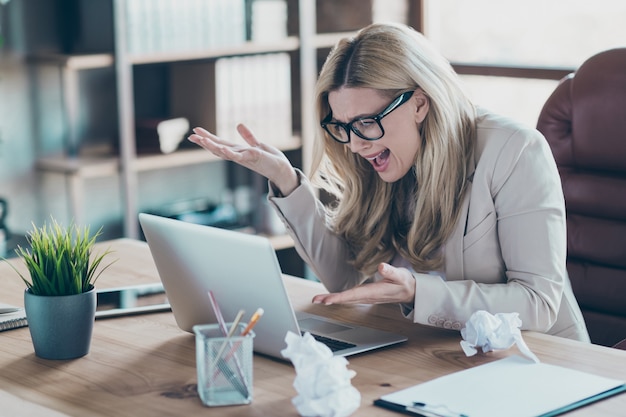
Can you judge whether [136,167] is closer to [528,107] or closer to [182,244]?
[528,107]

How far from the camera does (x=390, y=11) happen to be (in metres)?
3.91

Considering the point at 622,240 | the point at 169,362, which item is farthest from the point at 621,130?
the point at 169,362

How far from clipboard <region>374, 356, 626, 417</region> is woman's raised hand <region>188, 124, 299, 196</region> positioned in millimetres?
626

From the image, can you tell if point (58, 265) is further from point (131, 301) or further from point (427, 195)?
point (427, 195)

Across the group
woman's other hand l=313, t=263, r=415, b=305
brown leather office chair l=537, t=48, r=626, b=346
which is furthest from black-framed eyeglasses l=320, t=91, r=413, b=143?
brown leather office chair l=537, t=48, r=626, b=346

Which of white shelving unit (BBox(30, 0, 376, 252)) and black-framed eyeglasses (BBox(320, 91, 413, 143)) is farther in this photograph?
white shelving unit (BBox(30, 0, 376, 252))

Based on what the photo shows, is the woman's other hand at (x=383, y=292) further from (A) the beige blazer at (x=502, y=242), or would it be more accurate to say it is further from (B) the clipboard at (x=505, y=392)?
(B) the clipboard at (x=505, y=392)

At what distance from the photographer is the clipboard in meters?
1.25

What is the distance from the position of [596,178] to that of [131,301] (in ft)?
3.27

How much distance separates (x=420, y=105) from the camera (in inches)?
73.8

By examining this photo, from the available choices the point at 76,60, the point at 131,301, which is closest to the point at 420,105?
the point at 131,301

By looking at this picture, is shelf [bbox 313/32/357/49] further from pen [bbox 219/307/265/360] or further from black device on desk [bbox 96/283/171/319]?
pen [bbox 219/307/265/360]

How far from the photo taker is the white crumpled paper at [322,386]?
122cm

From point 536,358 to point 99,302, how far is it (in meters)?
0.81
